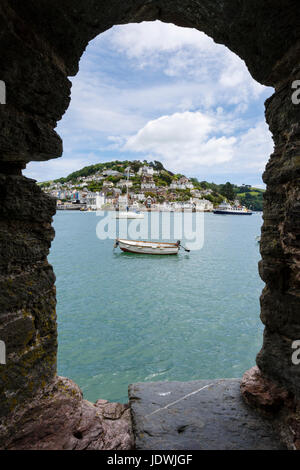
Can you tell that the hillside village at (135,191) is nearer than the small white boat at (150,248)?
No

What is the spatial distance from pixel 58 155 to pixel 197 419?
9.25ft

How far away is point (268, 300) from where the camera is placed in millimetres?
2605

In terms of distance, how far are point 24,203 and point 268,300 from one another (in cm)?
237

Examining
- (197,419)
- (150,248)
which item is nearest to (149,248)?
(150,248)

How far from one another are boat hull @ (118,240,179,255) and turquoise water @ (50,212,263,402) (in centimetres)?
271

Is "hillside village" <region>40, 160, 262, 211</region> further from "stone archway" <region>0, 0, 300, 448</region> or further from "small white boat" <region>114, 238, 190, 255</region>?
"stone archway" <region>0, 0, 300, 448</region>

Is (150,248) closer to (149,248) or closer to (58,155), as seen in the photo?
(149,248)

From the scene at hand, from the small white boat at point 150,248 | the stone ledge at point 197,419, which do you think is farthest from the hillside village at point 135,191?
the stone ledge at point 197,419

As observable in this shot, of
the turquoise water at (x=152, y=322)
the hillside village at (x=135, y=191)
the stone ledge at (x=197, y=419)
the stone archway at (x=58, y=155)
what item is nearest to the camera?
the stone archway at (x=58, y=155)

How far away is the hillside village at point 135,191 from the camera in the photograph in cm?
11969

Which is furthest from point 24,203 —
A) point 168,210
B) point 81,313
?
point 168,210

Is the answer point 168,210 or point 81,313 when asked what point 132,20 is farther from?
point 168,210

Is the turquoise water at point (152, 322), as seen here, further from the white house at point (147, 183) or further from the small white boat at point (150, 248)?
the white house at point (147, 183)

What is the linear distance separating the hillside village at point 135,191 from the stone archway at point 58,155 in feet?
318
